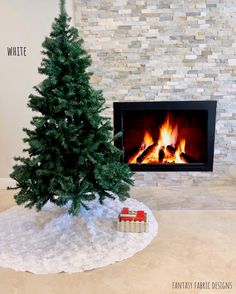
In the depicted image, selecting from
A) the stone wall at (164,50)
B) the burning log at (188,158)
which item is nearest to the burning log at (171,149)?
the burning log at (188,158)

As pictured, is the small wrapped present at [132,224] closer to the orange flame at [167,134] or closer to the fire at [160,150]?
the fire at [160,150]

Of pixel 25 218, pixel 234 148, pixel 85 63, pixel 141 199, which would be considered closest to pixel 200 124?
pixel 234 148

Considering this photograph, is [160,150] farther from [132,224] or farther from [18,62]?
[18,62]

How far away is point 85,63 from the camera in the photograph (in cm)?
211

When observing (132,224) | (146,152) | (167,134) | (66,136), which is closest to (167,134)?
(167,134)

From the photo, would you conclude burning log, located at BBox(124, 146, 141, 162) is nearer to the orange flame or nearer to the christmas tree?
the orange flame

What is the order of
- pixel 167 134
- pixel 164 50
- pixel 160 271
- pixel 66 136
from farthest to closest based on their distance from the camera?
1. pixel 167 134
2. pixel 164 50
3. pixel 66 136
4. pixel 160 271

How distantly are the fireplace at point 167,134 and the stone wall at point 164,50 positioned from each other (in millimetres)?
87

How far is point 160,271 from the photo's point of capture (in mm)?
1793

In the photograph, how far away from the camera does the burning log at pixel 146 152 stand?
10.4 ft

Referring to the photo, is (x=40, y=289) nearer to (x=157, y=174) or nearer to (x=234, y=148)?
(x=157, y=174)

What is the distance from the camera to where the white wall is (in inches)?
109

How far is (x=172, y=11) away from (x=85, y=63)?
1.18 meters

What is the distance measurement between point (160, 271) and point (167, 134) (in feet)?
5.27
